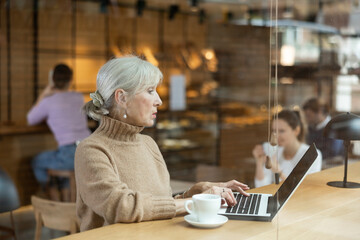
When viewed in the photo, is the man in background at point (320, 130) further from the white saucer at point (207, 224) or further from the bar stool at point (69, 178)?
the bar stool at point (69, 178)

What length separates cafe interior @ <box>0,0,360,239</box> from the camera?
486 centimetres

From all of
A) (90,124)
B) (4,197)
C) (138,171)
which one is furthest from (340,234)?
(90,124)

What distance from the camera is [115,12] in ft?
23.4

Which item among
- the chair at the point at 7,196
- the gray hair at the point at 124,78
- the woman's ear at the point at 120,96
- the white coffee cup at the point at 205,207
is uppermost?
the gray hair at the point at 124,78

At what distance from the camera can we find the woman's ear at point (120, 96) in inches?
66.8

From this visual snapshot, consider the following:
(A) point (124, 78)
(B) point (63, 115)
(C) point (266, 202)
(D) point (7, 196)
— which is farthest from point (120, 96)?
(B) point (63, 115)

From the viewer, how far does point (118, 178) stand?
1.63 m

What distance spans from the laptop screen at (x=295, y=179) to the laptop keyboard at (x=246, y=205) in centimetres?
7

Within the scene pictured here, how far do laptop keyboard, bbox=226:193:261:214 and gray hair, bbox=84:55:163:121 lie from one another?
452 mm

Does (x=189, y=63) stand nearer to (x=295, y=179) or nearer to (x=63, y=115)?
(x=63, y=115)

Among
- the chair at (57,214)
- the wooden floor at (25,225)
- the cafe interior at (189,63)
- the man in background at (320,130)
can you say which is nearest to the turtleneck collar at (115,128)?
the man in background at (320,130)

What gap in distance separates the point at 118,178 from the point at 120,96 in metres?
0.26

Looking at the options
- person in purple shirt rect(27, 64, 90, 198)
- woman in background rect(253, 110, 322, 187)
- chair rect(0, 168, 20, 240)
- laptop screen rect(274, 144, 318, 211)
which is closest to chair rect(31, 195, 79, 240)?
chair rect(0, 168, 20, 240)

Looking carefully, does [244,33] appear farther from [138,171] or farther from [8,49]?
[138,171]
